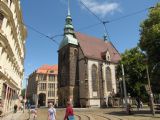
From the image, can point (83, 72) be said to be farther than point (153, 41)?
Yes

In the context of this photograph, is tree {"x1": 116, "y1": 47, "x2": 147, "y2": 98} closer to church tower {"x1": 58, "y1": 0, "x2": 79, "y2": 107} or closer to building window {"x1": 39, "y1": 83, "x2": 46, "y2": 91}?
church tower {"x1": 58, "y1": 0, "x2": 79, "y2": 107}

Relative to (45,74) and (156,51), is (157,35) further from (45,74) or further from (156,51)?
(45,74)

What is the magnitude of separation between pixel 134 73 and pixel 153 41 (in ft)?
49.5

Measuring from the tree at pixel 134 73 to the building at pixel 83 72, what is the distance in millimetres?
10552

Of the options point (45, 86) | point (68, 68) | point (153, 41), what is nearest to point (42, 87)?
point (45, 86)

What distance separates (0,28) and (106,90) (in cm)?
4050

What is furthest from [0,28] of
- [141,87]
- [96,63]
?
[96,63]


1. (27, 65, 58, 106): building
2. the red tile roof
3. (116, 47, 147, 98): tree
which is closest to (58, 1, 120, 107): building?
(116, 47, 147, 98): tree

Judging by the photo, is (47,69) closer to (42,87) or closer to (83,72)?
(42,87)

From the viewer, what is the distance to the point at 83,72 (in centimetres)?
5241

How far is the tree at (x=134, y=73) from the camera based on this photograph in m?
37.0

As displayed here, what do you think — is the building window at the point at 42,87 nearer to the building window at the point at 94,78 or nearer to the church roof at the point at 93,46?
the church roof at the point at 93,46

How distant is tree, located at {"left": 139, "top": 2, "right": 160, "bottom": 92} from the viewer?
23036mm

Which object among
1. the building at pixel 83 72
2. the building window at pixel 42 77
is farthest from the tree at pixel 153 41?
the building window at pixel 42 77
